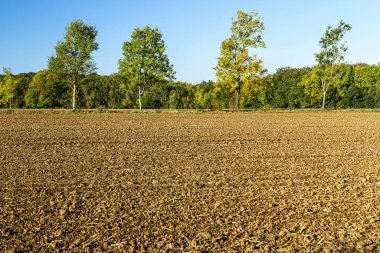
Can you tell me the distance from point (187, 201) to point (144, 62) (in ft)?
159

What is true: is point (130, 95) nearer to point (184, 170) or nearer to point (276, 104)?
point (276, 104)

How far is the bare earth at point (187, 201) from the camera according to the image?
5.23 m

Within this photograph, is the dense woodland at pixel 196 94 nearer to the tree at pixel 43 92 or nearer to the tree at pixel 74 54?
the tree at pixel 43 92

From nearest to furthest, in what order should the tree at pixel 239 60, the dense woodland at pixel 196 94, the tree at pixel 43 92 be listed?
the tree at pixel 239 60
the tree at pixel 43 92
the dense woodland at pixel 196 94

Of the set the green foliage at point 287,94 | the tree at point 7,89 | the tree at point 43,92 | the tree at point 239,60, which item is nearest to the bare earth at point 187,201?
the tree at point 239,60

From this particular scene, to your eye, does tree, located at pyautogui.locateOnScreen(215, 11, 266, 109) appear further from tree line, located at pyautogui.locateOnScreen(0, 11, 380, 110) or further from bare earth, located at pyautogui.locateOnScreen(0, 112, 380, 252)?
bare earth, located at pyautogui.locateOnScreen(0, 112, 380, 252)

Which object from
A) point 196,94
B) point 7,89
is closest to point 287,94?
point 196,94

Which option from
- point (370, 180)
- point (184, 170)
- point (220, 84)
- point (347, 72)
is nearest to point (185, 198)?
point (184, 170)

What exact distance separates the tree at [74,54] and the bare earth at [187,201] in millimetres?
42776

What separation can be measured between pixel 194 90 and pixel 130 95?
16.9 meters

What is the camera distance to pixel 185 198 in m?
7.25

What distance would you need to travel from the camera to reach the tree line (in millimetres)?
50616

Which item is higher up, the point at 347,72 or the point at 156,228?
Answer: the point at 347,72

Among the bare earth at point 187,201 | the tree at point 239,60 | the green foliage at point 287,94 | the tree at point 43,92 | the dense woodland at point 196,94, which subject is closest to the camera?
the bare earth at point 187,201
